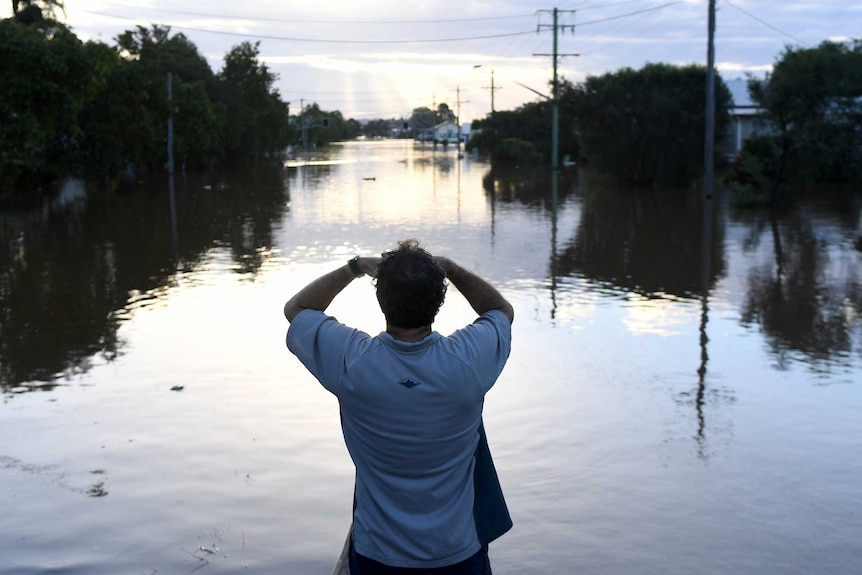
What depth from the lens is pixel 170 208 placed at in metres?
28.6

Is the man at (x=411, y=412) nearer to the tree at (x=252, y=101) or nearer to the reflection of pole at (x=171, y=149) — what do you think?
the reflection of pole at (x=171, y=149)

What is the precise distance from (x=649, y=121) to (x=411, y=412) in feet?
114

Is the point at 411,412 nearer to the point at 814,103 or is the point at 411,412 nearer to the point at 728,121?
the point at 814,103

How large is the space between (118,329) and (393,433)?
8.67 metres

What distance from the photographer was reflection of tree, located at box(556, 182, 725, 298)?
14383 mm

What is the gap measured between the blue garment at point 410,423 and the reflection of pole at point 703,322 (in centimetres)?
423

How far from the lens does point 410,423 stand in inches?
106

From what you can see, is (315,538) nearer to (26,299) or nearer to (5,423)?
(5,423)

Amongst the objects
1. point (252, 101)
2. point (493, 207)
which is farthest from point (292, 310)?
point (252, 101)

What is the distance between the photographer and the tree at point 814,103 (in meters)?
26.0

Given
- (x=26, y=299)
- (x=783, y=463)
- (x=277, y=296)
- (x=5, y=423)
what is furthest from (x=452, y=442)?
(x=26, y=299)

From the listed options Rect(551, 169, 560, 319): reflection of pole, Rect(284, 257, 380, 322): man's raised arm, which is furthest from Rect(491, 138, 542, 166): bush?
Rect(284, 257, 380, 322): man's raised arm

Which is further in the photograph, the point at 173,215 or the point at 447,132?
the point at 447,132

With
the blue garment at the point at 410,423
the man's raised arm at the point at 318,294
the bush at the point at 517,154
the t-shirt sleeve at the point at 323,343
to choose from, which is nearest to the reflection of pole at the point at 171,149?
the man's raised arm at the point at 318,294
